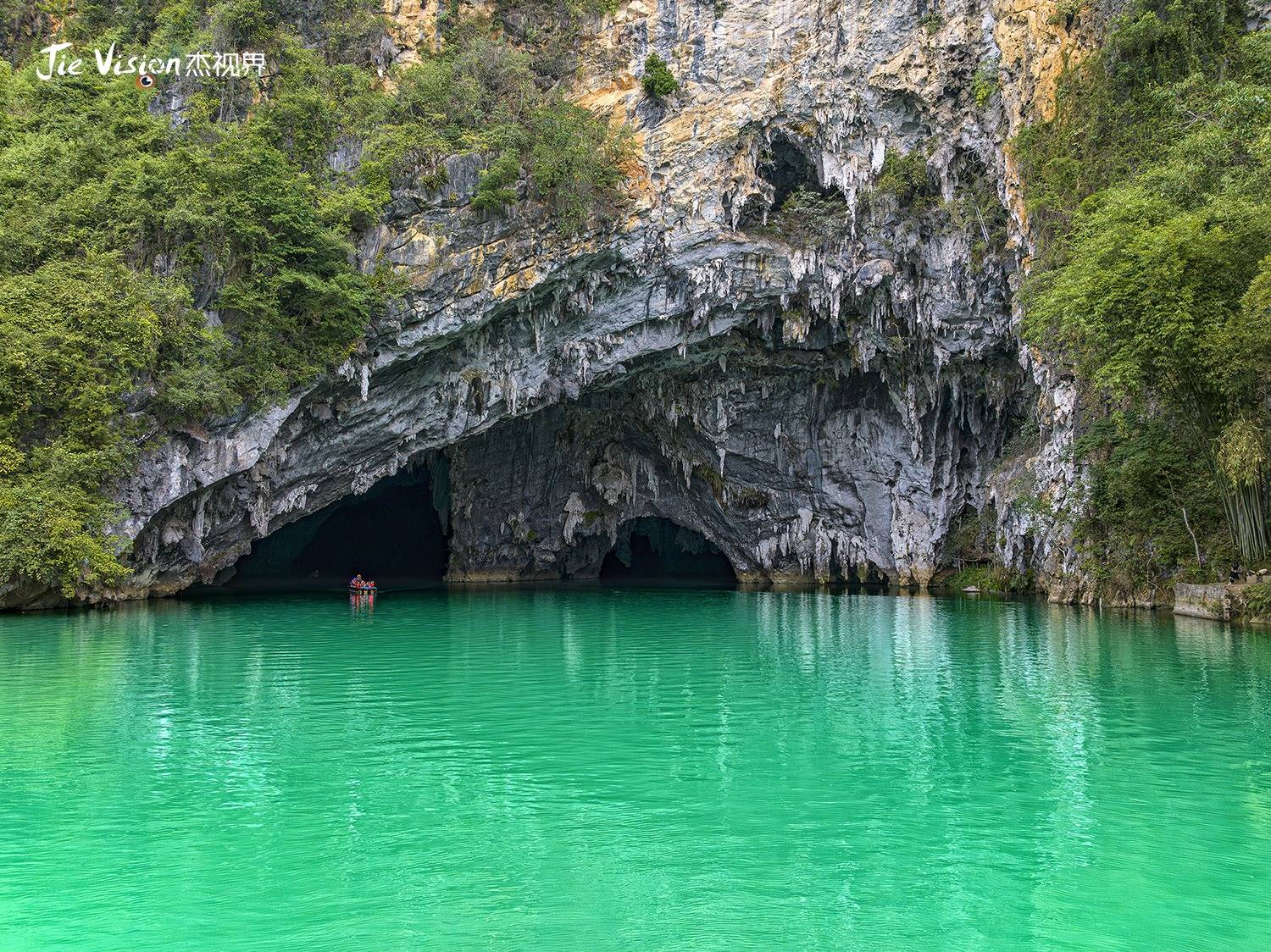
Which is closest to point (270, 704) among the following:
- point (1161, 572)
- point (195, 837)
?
point (195, 837)

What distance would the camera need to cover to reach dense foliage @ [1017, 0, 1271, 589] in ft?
57.0

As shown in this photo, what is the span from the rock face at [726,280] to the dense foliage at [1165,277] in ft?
6.02

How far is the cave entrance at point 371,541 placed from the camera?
134ft

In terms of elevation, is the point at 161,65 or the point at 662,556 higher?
the point at 161,65

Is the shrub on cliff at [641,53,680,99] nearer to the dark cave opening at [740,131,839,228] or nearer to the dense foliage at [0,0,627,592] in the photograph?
the dense foliage at [0,0,627,592]

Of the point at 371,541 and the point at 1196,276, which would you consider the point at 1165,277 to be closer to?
the point at 1196,276

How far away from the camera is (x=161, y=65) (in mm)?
29078

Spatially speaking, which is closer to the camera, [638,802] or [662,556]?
[638,802]

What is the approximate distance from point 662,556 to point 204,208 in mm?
29113

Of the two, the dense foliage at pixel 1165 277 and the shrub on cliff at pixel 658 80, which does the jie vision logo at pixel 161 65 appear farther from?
the dense foliage at pixel 1165 277

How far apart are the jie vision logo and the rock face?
461 cm

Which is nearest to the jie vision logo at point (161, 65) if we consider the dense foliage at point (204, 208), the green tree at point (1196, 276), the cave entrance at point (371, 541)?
the dense foliage at point (204, 208)

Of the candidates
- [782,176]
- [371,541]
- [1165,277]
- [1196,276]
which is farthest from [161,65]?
[1196,276]

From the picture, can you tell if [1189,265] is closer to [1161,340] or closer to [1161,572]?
[1161,340]
